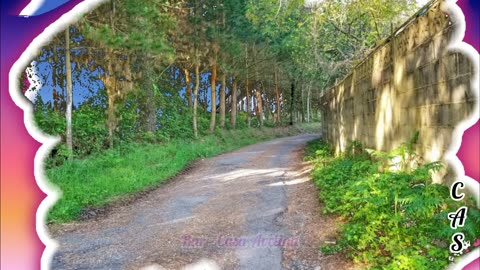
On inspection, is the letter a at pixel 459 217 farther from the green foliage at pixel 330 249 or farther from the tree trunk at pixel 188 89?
the tree trunk at pixel 188 89

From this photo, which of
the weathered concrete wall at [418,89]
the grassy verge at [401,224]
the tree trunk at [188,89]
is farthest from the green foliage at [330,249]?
the tree trunk at [188,89]

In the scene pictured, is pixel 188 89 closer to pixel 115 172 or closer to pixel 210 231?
pixel 115 172

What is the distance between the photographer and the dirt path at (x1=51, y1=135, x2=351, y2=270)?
5.40 meters

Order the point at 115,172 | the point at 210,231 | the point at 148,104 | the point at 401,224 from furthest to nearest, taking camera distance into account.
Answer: the point at 148,104 → the point at 115,172 → the point at 210,231 → the point at 401,224

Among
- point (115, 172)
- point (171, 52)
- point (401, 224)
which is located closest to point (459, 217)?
point (401, 224)

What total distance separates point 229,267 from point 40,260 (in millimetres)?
4411

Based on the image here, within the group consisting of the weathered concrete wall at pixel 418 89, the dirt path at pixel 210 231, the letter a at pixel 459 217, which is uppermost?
the weathered concrete wall at pixel 418 89

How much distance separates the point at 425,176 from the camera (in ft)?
14.3

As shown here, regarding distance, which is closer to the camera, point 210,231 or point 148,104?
point 210,231

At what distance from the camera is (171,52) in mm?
13773

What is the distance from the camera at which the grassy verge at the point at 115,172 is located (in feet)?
28.2

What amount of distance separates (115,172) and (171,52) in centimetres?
498

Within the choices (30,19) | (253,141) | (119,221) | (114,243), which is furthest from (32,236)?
(253,141)

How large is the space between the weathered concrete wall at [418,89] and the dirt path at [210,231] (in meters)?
2.00
